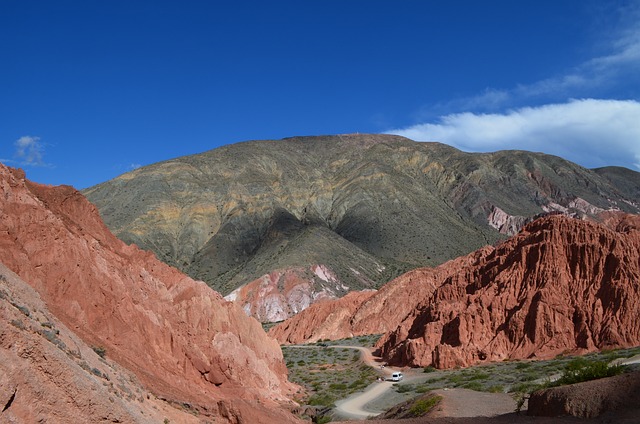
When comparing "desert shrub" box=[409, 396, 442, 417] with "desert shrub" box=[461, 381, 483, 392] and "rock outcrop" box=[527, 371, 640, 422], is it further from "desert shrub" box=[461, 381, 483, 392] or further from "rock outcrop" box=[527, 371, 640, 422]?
"desert shrub" box=[461, 381, 483, 392]

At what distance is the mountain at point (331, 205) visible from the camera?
112125 millimetres

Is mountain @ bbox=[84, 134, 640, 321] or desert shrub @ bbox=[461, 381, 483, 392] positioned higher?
mountain @ bbox=[84, 134, 640, 321]

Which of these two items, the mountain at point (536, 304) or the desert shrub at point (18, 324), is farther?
the mountain at point (536, 304)

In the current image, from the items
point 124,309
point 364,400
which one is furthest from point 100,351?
point 364,400

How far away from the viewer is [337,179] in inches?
6329

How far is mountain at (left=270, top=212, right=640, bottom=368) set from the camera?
42.0 meters

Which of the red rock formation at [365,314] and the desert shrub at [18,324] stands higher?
the desert shrub at [18,324]

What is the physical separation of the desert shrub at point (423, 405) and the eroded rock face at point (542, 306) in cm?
2173

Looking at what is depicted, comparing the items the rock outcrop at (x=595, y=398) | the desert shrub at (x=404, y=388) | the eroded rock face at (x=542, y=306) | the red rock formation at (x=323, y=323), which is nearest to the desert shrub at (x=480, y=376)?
the desert shrub at (x=404, y=388)

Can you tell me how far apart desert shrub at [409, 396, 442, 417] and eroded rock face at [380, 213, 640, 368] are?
21728 mm

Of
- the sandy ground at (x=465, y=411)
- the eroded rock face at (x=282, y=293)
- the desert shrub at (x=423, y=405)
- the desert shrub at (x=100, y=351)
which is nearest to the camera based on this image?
the sandy ground at (x=465, y=411)

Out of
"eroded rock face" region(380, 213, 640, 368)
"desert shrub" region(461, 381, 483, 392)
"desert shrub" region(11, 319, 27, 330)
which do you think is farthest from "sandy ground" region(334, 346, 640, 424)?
"desert shrub" region(11, 319, 27, 330)

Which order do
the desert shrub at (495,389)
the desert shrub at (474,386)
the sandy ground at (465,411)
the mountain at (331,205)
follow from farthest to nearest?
1. the mountain at (331,205)
2. the desert shrub at (474,386)
3. the desert shrub at (495,389)
4. the sandy ground at (465,411)

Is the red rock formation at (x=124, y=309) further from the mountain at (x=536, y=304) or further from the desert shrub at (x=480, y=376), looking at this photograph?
the mountain at (x=536, y=304)
